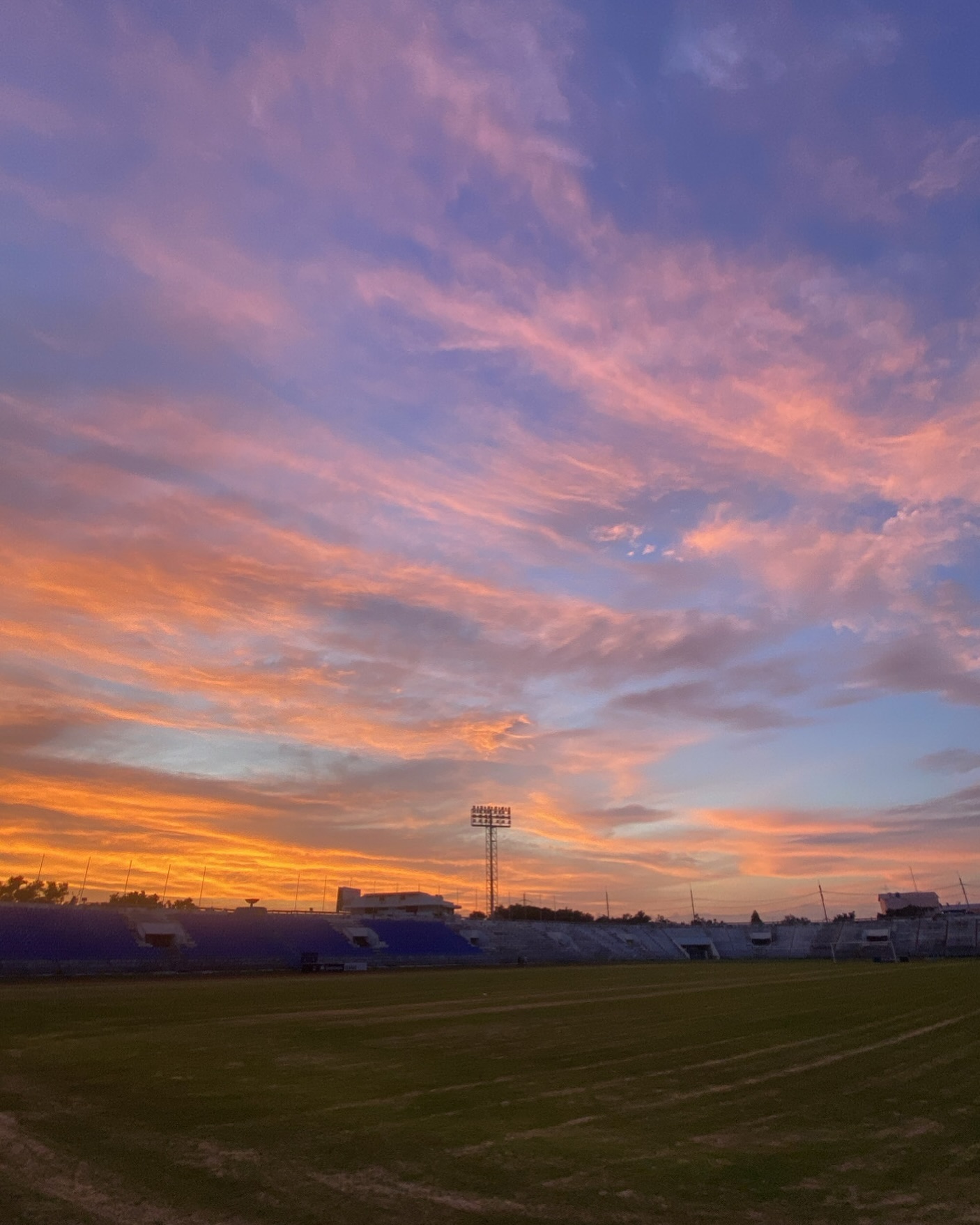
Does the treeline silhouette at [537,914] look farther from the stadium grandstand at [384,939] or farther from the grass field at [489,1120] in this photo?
the grass field at [489,1120]

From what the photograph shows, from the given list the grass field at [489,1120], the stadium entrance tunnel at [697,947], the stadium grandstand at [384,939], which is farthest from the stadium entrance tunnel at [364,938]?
the grass field at [489,1120]

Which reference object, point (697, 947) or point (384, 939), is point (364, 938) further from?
point (697, 947)

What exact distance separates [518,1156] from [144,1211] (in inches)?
161

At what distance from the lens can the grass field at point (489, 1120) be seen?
767 centimetres

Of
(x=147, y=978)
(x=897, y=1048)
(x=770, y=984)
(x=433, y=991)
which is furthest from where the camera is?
(x=147, y=978)

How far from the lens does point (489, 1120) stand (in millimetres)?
10898

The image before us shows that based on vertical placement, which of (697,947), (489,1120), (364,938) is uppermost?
(364,938)

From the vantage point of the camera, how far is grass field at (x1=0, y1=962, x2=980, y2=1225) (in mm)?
7668

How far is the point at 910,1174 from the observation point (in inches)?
340

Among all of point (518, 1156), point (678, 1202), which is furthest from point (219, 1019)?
point (678, 1202)

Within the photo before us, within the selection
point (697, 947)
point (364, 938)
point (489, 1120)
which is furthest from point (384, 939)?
point (489, 1120)

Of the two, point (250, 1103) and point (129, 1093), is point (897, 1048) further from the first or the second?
point (129, 1093)

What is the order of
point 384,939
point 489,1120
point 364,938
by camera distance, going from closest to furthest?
point 489,1120 < point 364,938 < point 384,939

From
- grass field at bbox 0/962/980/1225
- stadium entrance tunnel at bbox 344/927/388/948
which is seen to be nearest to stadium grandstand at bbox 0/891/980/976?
stadium entrance tunnel at bbox 344/927/388/948
